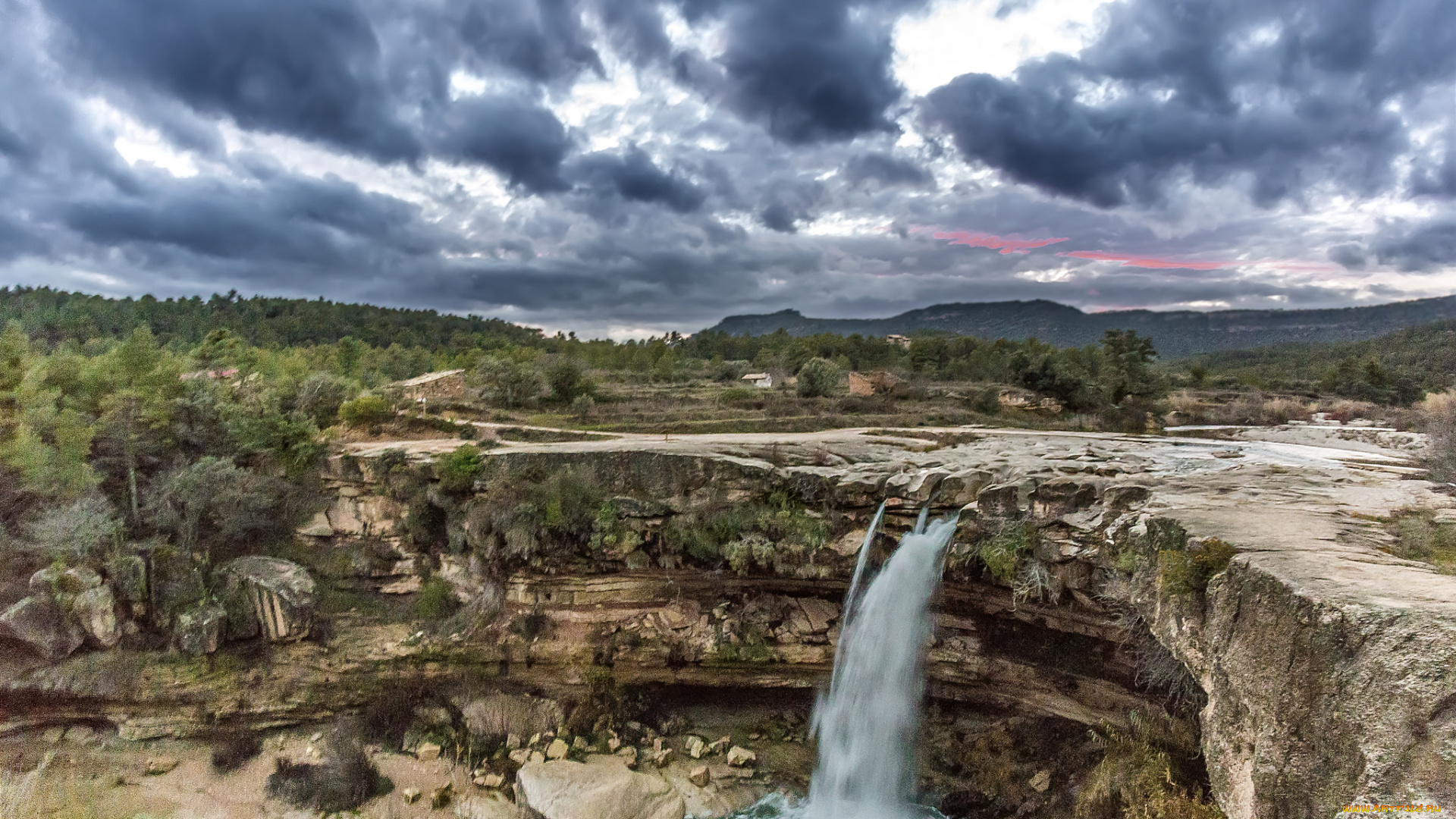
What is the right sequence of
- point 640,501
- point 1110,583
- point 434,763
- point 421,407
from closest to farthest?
point 1110,583 < point 434,763 < point 640,501 < point 421,407

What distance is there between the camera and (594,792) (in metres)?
13.6

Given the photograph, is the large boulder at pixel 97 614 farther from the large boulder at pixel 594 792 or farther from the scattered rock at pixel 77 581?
the large boulder at pixel 594 792

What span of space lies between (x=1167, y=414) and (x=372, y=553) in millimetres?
35004

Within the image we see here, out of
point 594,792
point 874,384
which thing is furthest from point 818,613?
point 874,384

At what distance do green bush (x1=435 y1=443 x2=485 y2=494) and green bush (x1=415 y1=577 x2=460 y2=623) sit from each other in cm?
295

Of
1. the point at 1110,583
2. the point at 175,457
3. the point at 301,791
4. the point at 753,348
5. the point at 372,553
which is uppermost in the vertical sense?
the point at 753,348

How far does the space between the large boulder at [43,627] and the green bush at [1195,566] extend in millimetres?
24669

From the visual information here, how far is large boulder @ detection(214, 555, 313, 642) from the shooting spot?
Answer: 1719 cm

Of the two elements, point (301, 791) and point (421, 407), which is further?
point (421, 407)

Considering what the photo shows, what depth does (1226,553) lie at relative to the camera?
7848 mm

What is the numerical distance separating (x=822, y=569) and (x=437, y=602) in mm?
11604

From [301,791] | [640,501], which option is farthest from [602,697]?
[301,791]

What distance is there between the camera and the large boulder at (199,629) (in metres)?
16.5

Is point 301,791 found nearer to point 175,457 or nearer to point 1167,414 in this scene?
point 175,457
